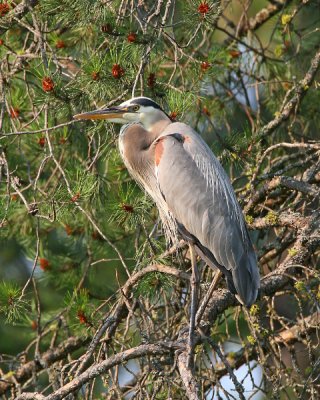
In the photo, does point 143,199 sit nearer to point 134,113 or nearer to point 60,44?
point 134,113

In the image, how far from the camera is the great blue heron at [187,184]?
129 inches

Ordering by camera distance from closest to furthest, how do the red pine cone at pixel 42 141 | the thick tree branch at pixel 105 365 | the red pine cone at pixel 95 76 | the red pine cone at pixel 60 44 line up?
the thick tree branch at pixel 105 365 < the red pine cone at pixel 95 76 < the red pine cone at pixel 42 141 < the red pine cone at pixel 60 44

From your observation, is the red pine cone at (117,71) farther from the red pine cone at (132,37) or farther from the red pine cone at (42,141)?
the red pine cone at (42,141)

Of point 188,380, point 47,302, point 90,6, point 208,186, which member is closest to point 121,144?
point 208,186

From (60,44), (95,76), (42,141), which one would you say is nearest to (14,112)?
(42,141)

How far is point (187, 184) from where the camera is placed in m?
3.37

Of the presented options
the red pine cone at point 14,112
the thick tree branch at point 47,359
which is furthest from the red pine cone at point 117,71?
the thick tree branch at point 47,359

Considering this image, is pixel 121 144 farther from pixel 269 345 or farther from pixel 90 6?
pixel 269 345

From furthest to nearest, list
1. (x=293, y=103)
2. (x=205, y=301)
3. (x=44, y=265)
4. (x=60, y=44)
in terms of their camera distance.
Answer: (x=44, y=265) → (x=60, y=44) → (x=293, y=103) → (x=205, y=301)

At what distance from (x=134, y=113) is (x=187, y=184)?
37 centimetres

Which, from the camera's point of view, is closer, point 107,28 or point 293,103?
point 107,28

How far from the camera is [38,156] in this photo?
12.5 feet

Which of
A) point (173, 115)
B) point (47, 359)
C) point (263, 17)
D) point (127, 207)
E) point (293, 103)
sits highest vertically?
point (263, 17)

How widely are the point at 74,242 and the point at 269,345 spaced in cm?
130
